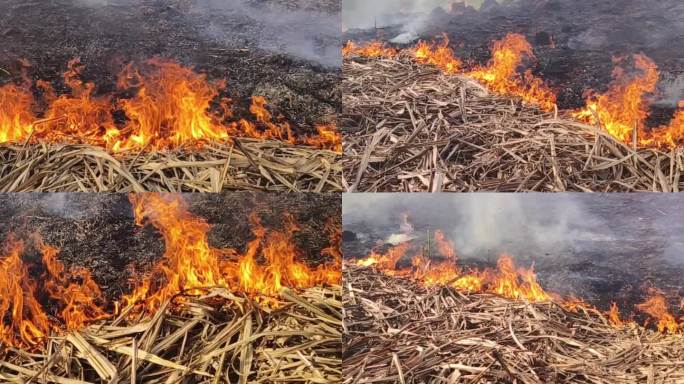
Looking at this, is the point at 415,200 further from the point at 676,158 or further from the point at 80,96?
the point at 80,96

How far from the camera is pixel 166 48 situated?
2816mm

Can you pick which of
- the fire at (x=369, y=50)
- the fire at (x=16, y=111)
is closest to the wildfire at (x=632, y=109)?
the fire at (x=369, y=50)

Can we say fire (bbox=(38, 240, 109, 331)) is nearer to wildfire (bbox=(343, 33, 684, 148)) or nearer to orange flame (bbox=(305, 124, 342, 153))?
orange flame (bbox=(305, 124, 342, 153))

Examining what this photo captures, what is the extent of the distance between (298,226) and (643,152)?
1.83 metres

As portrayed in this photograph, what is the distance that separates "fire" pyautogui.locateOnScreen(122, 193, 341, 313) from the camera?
275 centimetres

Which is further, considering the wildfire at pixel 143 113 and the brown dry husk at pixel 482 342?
the wildfire at pixel 143 113

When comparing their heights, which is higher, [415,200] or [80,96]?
[80,96]

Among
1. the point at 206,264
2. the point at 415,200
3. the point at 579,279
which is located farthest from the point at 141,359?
the point at 579,279

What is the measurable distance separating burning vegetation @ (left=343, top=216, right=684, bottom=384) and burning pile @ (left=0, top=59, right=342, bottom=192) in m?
0.60

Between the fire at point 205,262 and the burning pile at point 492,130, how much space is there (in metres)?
0.54

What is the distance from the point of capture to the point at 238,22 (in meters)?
2.85

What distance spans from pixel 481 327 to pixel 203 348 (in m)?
1.41

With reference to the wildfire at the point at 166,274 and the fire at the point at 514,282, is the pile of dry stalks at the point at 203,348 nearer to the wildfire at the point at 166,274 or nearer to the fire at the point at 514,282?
the wildfire at the point at 166,274

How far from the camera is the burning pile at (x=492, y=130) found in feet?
8.64
